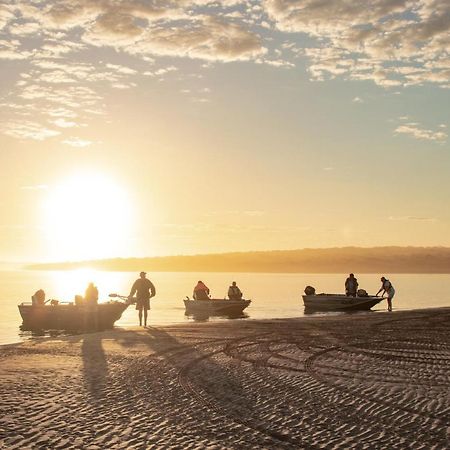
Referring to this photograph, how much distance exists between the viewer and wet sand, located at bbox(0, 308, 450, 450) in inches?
310

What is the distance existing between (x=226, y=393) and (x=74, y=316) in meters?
29.0

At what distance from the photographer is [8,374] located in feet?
41.9

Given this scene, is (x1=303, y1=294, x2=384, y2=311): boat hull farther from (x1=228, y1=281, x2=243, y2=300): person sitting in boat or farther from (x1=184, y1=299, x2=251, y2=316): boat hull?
(x1=228, y1=281, x2=243, y2=300): person sitting in boat

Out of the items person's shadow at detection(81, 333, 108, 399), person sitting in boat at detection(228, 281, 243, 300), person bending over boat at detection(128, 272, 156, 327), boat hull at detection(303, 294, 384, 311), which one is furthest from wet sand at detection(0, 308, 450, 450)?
person sitting in boat at detection(228, 281, 243, 300)

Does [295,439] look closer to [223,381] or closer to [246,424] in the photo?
[246,424]

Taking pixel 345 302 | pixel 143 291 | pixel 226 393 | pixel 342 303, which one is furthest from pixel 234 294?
pixel 226 393

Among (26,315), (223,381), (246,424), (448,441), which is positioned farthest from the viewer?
(26,315)

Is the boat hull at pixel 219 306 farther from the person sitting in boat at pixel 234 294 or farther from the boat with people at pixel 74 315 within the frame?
the boat with people at pixel 74 315

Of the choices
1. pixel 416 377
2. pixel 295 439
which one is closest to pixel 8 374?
pixel 295 439

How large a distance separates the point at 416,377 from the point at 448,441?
4.96m

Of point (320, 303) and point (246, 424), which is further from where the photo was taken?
point (320, 303)

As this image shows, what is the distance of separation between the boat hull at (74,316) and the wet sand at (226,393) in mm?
Answer: 18639

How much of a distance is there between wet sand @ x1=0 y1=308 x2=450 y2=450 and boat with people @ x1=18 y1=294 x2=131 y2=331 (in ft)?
61.1

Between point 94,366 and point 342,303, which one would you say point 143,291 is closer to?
point 94,366
